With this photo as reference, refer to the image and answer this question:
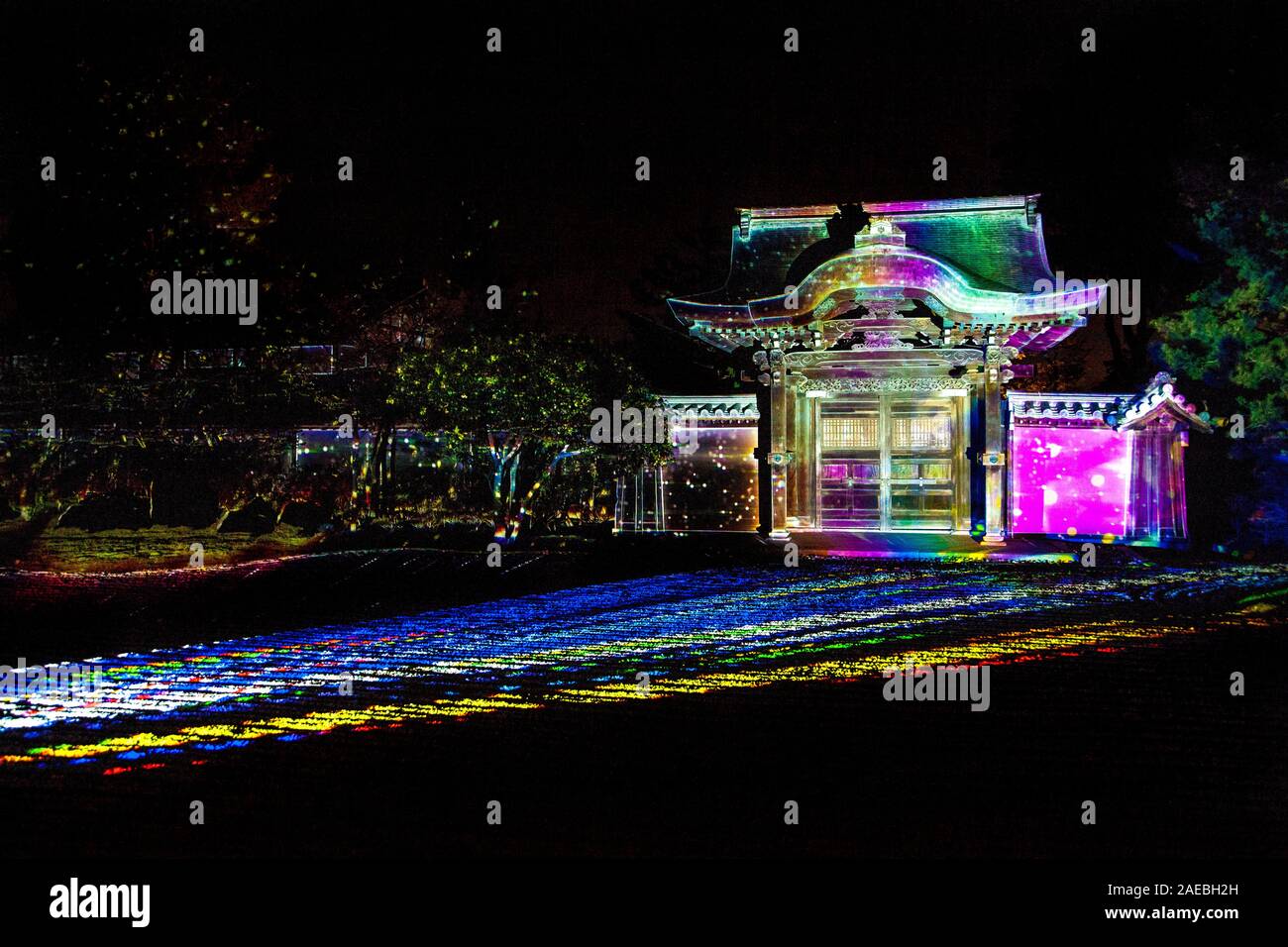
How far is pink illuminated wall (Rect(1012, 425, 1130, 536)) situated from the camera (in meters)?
15.8

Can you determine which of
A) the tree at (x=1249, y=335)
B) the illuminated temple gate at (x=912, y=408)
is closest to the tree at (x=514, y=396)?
the illuminated temple gate at (x=912, y=408)

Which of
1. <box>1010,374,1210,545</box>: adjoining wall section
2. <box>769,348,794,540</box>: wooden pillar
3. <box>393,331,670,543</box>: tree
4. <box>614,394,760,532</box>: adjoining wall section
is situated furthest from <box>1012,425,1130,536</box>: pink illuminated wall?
<box>393,331,670,543</box>: tree

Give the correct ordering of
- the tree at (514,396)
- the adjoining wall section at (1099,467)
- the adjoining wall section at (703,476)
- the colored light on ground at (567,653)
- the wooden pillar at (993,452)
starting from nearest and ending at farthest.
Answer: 1. the colored light on ground at (567,653)
2. the tree at (514,396)
3. the wooden pillar at (993,452)
4. the adjoining wall section at (1099,467)
5. the adjoining wall section at (703,476)

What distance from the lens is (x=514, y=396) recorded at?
48.1ft

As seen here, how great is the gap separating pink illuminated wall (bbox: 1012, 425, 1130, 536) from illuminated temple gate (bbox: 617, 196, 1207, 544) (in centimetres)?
2

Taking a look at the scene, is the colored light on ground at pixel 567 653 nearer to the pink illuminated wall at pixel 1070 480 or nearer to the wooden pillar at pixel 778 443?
the wooden pillar at pixel 778 443

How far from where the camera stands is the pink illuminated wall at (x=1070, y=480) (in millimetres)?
15758

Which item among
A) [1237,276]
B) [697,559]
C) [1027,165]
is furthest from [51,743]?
[1027,165]

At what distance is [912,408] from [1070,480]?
109 inches

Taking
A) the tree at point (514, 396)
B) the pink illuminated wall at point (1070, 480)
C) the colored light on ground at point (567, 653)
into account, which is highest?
the tree at point (514, 396)

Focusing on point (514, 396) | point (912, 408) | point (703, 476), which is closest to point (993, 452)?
point (912, 408)

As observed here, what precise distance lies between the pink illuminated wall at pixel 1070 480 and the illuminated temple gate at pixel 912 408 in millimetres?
23

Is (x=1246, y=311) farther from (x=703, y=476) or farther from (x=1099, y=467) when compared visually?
(x=703, y=476)

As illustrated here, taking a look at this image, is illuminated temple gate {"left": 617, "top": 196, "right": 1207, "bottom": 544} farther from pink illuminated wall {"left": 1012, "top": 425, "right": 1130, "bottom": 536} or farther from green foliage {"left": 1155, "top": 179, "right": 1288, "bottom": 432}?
green foliage {"left": 1155, "top": 179, "right": 1288, "bottom": 432}
